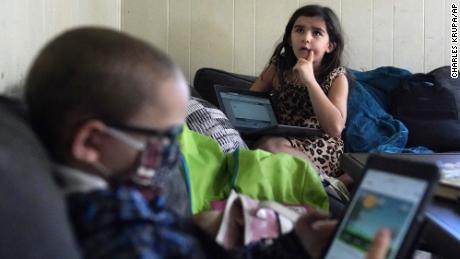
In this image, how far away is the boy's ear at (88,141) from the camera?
512mm

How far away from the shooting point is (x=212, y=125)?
57.2 inches

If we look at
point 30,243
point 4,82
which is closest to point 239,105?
point 4,82

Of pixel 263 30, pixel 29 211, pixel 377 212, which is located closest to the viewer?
pixel 29 211

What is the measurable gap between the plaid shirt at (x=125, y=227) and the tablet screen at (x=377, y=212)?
0.21 m

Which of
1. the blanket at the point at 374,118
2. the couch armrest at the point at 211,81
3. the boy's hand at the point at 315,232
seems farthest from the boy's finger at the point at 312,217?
the couch armrest at the point at 211,81

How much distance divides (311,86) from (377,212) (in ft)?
3.61

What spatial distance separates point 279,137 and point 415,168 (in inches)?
44.7

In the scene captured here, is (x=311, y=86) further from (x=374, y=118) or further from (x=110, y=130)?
(x=110, y=130)

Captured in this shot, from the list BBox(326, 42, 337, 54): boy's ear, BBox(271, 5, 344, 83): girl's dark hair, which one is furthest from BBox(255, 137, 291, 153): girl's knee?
BBox(326, 42, 337, 54): boy's ear

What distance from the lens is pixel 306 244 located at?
2.39ft

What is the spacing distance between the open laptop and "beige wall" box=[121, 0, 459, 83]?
1.98 feet

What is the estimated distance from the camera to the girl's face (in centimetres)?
189

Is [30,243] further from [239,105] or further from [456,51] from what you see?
[456,51]

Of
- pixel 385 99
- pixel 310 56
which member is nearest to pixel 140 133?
pixel 310 56
